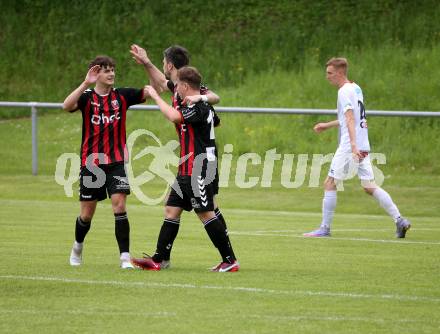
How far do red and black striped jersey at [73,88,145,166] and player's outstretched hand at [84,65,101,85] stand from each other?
0.23 meters

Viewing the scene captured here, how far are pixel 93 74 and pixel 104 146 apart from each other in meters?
0.67

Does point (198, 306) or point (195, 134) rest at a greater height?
point (195, 134)

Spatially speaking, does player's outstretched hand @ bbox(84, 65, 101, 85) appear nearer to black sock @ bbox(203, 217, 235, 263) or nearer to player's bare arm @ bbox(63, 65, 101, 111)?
player's bare arm @ bbox(63, 65, 101, 111)

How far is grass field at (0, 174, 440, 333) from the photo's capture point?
7469 millimetres

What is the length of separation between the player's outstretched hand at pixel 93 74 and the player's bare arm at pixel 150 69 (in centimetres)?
41

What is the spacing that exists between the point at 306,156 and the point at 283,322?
1369 cm

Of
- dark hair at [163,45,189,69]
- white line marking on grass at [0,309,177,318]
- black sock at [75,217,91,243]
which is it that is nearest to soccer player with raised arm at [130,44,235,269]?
dark hair at [163,45,189,69]

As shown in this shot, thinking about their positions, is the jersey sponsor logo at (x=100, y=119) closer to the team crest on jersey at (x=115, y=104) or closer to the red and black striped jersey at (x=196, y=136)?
the team crest on jersey at (x=115, y=104)

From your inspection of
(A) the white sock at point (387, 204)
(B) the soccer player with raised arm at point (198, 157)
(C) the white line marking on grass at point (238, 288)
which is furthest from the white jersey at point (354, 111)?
(C) the white line marking on grass at point (238, 288)

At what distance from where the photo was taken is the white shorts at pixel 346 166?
13664 millimetres

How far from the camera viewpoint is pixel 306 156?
828 inches

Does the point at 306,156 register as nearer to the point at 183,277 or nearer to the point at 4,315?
the point at 183,277

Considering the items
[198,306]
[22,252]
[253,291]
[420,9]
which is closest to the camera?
[198,306]

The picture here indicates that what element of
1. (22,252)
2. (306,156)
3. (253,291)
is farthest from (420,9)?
(253,291)
